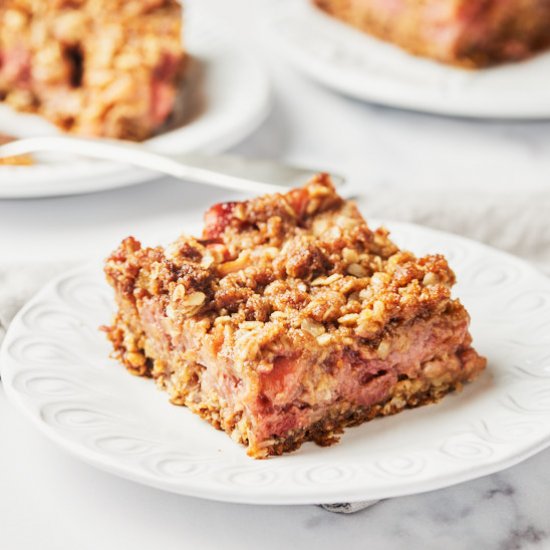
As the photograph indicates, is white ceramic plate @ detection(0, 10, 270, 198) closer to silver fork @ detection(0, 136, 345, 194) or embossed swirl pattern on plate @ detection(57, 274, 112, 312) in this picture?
silver fork @ detection(0, 136, 345, 194)

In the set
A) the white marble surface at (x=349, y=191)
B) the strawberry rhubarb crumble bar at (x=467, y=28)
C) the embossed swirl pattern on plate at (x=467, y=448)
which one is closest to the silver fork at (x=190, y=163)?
the white marble surface at (x=349, y=191)

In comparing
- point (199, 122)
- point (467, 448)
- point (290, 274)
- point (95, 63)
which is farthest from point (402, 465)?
point (95, 63)

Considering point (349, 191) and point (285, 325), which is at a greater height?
point (285, 325)

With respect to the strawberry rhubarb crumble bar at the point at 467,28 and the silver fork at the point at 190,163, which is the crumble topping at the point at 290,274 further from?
the strawberry rhubarb crumble bar at the point at 467,28

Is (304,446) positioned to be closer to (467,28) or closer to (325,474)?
(325,474)

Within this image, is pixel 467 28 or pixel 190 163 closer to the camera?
pixel 190 163

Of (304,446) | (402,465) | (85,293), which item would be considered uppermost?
(402,465)

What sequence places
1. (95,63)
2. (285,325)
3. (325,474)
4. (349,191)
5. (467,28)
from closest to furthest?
(325,474) → (285,325) → (349,191) → (95,63) → (467,28)

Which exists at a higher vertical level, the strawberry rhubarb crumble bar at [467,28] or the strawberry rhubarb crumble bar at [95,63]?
the strawberry rhubarb crumble bar at [467,28]
